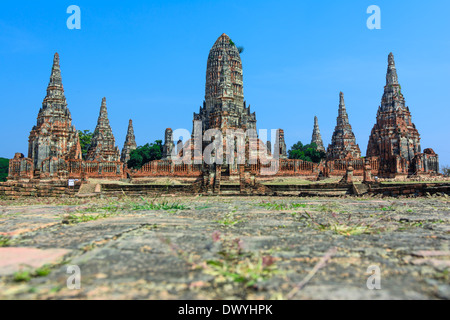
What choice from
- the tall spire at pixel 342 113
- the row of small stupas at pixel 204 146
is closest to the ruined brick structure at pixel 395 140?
the row of small stupas at pixel 204 146

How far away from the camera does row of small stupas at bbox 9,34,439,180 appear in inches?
1013

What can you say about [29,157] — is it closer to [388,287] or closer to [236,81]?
[236,81]

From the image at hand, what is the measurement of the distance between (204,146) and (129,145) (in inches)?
941

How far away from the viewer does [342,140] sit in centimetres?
3912

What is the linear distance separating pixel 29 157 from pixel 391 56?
33736 millimetres

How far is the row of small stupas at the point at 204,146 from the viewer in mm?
25734

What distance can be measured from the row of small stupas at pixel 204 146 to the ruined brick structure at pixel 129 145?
903cm

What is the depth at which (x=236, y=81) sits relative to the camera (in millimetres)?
40281

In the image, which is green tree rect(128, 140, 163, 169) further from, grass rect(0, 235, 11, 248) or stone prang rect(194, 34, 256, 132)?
grass rect(0, 235, 11, 248)

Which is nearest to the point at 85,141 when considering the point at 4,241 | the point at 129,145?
the point at 129,145

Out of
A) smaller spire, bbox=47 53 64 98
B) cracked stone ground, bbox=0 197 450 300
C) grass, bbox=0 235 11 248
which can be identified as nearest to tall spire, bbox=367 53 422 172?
smaller spire, bbox=47 53 64 98

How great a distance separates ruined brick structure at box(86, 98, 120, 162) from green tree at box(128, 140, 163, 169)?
21.9 ft

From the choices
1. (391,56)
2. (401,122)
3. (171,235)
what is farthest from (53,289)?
(391,56)

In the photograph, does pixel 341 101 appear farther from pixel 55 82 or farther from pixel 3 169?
pixel 3 169
